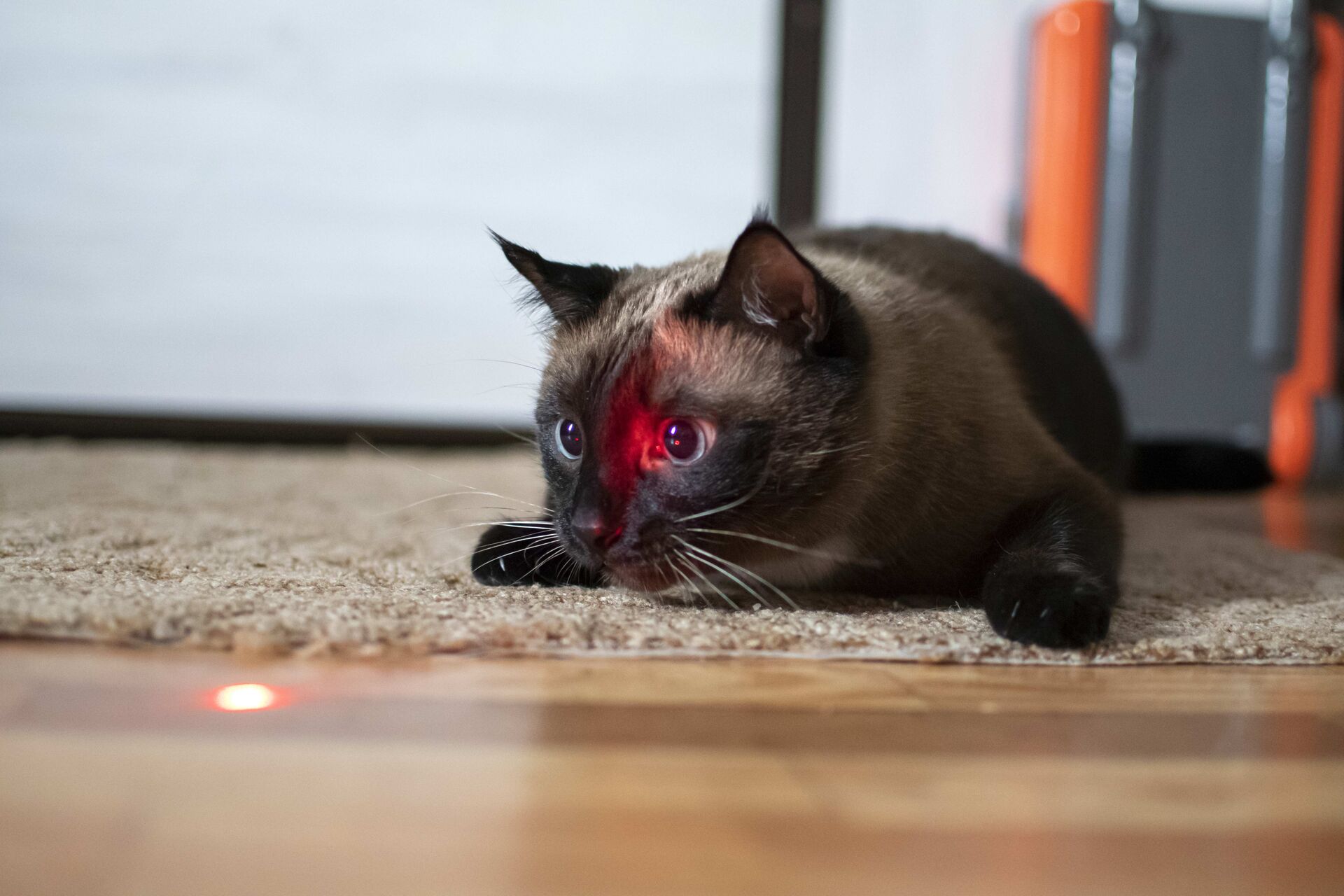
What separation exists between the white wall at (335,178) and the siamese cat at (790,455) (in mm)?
1603

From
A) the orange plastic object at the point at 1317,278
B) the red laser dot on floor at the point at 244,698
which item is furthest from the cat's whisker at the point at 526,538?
the orange plastic object at the point at 1317,278

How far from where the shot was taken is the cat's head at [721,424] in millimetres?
990

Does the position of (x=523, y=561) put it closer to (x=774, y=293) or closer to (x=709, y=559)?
(x=709, y=559)

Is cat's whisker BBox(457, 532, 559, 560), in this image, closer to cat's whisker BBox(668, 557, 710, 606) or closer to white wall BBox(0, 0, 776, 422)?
cat's whisker BBox(668, 557, 710, 606)

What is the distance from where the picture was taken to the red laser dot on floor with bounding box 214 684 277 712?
74 cm

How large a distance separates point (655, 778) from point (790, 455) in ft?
1.43

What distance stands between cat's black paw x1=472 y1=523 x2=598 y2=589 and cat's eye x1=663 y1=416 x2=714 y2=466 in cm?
19

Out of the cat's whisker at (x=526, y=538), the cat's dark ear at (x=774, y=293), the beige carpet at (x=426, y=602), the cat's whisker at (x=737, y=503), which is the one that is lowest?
the beige carpet at (x=426, y=602)

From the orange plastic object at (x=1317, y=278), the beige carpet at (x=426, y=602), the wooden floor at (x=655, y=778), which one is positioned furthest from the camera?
the orange plastic object at (x=1317, y=278)

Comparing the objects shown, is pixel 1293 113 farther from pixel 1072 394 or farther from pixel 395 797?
pixel 395 797

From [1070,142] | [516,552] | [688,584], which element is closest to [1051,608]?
[688,584]

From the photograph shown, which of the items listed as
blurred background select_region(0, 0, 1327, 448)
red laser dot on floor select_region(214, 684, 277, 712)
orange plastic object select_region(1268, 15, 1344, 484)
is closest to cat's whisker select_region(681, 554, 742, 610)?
red laser dot on floor select_region(214, 684, 277, 712)

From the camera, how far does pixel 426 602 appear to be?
0.99 meters

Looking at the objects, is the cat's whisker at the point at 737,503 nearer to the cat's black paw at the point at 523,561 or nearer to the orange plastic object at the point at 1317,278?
the cat's black paw at the point at 523,561
